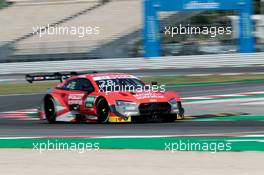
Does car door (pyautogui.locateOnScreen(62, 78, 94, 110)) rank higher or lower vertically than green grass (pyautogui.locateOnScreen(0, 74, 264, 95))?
higher

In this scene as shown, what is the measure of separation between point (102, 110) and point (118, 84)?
689mm

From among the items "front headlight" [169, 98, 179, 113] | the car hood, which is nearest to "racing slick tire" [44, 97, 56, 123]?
the car hood

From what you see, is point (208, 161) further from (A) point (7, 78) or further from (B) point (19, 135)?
(A) point (7, 78)

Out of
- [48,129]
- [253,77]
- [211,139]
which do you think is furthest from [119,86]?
[253,77]

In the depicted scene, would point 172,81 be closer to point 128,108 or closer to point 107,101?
point 107,101

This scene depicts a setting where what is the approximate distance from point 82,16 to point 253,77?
53.6 ft

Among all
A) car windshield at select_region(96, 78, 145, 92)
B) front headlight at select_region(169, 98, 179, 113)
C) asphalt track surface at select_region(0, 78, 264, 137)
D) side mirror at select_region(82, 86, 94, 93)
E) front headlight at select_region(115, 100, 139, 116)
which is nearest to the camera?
asphalt track surface at select_region(0, 78, 264, 137)

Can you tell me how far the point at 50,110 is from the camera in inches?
580

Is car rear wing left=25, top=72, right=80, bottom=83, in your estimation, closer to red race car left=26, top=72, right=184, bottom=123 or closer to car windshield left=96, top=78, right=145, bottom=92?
red race car left=26, top=72, right=184, bottom=123

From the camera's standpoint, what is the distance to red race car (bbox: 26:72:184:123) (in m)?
13.1

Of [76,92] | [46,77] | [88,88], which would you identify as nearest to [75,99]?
[76,92]

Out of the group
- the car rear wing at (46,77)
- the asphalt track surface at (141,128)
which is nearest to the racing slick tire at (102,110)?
the asphalt track surface at (141,128)

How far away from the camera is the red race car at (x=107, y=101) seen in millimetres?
13133

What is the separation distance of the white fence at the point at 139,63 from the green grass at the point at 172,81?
4.33m
